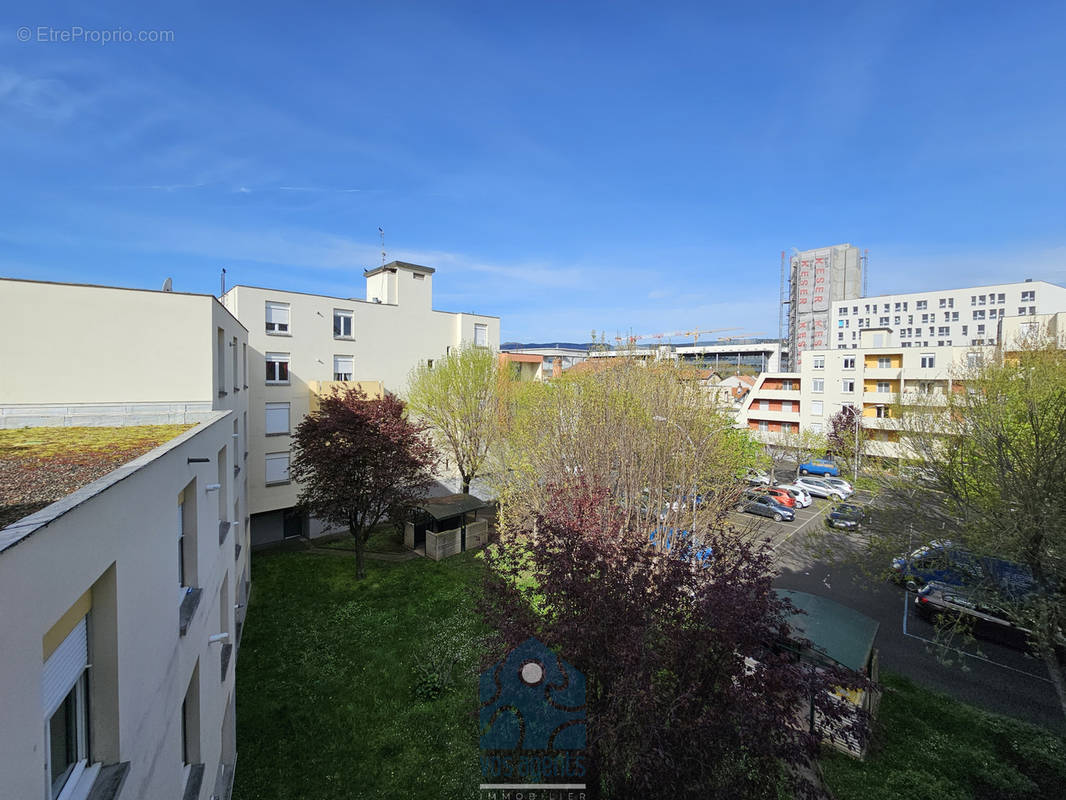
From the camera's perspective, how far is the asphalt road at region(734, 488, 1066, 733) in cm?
1241

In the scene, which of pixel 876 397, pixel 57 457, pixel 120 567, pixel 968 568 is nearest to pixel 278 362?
pixel 57 457

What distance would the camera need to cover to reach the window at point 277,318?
2336cm

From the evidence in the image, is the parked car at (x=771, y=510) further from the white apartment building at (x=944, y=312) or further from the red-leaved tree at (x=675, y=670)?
the white apartment building at (x=944, y=312)

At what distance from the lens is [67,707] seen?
3537mm

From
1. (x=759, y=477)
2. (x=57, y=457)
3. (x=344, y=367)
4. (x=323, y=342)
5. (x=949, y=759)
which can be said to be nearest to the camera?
(x=57, y=457)

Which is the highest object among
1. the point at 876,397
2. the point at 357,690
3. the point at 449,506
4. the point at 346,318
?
the point at 346,318

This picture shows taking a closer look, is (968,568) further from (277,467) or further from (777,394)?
(777,394)

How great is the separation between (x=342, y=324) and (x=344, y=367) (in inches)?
88.3

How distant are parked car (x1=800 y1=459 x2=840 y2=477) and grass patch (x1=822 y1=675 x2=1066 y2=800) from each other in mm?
30653

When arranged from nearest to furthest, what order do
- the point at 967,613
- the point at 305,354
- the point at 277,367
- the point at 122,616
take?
the point at 122,616
the point at 967,613
the point at 277,367
the point at 305,354

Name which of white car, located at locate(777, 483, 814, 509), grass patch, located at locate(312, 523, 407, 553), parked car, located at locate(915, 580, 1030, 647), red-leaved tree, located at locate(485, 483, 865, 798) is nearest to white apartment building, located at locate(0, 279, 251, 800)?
red-leaved tree, located at locate(485, 483, 865, 798)

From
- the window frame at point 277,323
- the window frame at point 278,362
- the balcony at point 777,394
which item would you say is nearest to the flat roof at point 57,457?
the window frame at point 278,362

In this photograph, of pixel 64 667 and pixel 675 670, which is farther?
pixel 675 670

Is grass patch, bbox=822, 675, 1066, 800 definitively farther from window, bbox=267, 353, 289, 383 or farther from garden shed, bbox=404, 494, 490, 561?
window, bbox=267, 353, 289, 383
